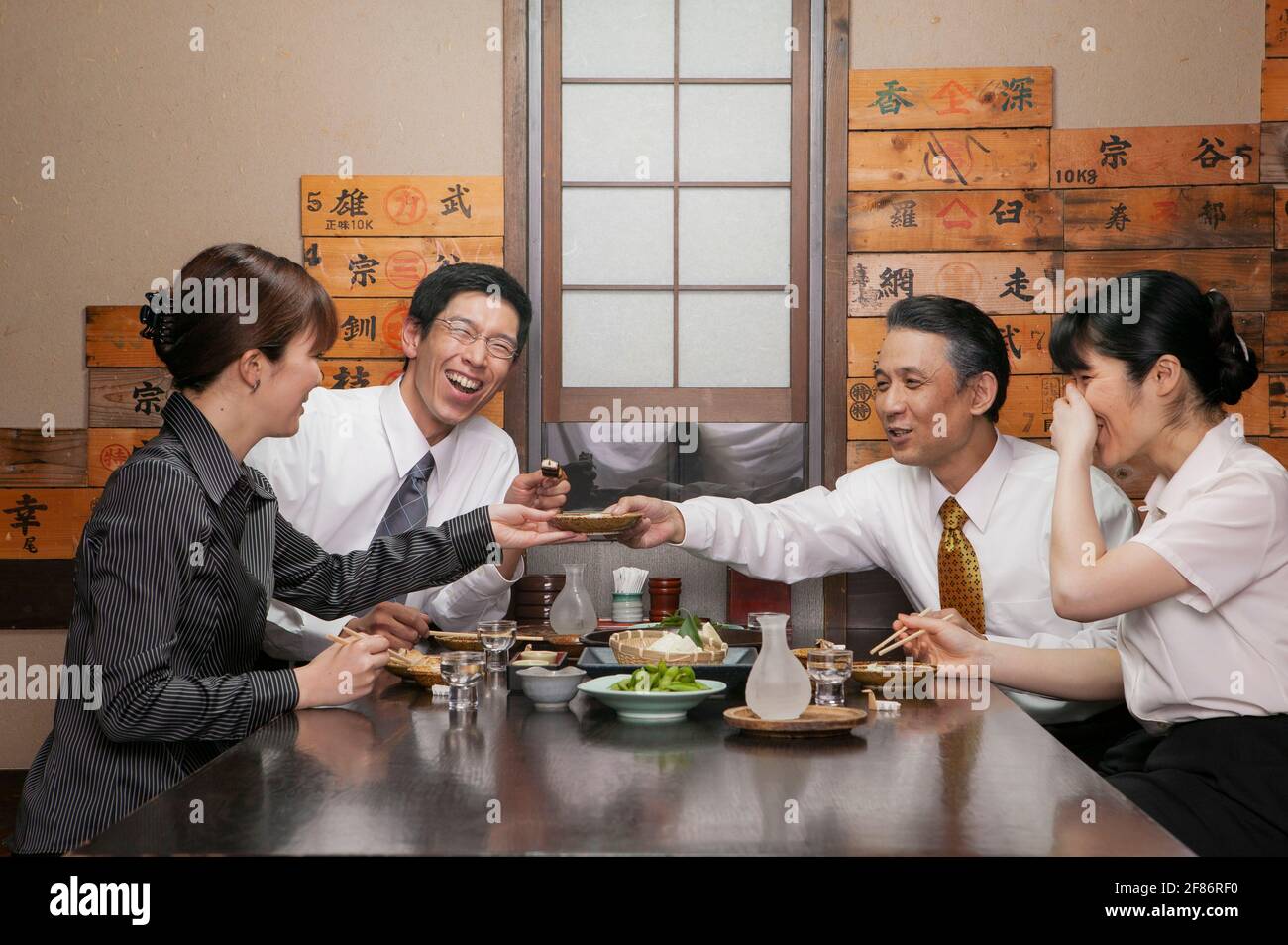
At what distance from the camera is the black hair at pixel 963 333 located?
3.15 m

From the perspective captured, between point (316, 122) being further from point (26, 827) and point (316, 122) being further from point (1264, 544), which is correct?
point (1264, 544)

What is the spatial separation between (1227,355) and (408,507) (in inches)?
82.7

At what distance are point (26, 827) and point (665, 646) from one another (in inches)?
42.4

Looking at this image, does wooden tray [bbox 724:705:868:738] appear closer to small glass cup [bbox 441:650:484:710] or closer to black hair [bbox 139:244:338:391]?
small glass cup [bbox 441:650:484:710]

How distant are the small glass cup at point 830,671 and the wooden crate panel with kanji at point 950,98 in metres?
2.26

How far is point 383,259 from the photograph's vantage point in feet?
12.3

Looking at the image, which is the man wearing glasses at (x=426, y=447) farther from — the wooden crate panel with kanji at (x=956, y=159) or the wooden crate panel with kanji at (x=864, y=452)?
the wooden crate panel with kanji at (x=956, y=159)

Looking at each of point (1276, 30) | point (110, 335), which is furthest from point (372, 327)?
point (1276, 30)

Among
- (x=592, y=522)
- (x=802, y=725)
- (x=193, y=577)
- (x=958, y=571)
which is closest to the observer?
(x=802, y=725)

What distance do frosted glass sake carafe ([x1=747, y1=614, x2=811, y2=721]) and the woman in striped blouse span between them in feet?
2.13

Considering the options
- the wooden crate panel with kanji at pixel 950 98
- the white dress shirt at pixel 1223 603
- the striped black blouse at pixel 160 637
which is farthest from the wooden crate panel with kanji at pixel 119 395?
the white dress shirt at pixel 1223 603

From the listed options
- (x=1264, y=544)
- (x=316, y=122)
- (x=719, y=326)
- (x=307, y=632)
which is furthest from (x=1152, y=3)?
(x=307, y=632)

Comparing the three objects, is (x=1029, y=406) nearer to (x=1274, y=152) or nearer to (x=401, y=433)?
(x=1274, y=152)

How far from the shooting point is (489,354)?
333cm
